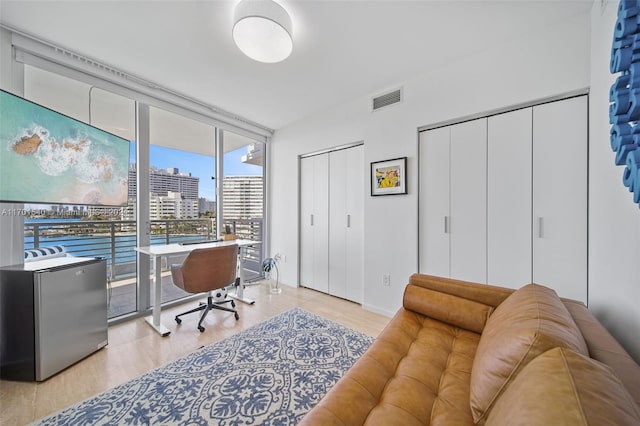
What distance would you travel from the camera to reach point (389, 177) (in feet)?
8.94

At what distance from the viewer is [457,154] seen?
232cm

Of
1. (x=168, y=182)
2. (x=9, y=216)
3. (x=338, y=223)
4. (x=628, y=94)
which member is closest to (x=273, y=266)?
(x=338, y=223)

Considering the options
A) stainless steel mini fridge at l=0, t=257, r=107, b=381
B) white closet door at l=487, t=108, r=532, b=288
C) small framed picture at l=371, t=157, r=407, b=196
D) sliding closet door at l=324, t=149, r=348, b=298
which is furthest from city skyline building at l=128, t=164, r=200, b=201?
white closet door at l=487, t=108, r=532, b=288

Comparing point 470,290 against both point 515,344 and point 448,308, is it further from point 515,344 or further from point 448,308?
point 515,344

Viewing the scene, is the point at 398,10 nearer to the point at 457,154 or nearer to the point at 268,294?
the point at 457,154

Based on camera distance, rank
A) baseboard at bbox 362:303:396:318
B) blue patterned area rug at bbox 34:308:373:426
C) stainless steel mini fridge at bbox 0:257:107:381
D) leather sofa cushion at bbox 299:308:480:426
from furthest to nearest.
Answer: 1. baseboard at bbox 362:303:396:318
2. stainless steel mini fridge at bbox 0:257:107:381
3. blue patterned area rug at bbox 34:308:373:426
4. leather sofa cushion at bbox 299:308:480:426

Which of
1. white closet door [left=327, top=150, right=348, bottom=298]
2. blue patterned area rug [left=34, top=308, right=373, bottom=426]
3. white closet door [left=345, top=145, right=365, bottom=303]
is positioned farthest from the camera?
white closet door [left=327, top=150, right=348, bottom=298]

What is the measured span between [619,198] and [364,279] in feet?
7.18

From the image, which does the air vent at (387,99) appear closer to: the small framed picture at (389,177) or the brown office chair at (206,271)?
the small framed picture at (389,177)

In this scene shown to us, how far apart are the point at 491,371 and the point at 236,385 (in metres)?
1.53

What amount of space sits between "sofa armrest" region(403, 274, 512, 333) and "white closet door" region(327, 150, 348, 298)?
5.27ft

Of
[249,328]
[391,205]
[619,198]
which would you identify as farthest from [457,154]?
[249,328]

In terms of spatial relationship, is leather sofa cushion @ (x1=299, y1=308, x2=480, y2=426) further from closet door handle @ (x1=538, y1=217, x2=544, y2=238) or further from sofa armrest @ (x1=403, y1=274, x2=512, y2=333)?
closet door handle @ (x1=538, y1=217, x2=544, y2=238)

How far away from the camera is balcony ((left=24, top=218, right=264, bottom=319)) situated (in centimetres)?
218
